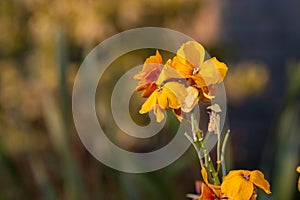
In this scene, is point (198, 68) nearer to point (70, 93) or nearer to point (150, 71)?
point (150, 71)

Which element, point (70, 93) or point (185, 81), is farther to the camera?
point (70, 93)

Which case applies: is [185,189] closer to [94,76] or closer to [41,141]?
[41,141]

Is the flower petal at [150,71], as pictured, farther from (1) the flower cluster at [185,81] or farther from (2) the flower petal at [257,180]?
(2) the flower petal at [257,180]

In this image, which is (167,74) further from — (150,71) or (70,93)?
(70,93)

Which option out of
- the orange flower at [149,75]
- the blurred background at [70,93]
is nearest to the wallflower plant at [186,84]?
the orange flower at [149,75]

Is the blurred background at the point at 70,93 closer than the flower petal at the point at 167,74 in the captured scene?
No

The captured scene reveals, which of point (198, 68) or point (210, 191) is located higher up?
point (198, 68)

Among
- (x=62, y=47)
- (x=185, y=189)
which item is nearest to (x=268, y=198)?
(x=62, y=47)

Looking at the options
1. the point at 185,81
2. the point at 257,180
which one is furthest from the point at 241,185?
the point at 185,81
